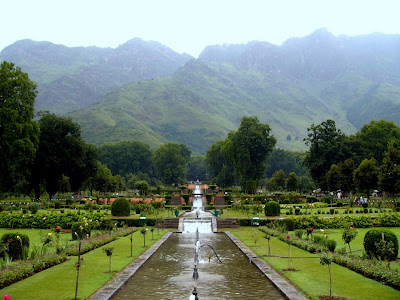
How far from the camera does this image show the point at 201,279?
Result: 1336 cm

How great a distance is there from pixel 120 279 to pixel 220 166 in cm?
9146

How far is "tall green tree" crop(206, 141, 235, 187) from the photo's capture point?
315ft

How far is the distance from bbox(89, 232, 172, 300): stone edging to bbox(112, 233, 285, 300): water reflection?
170 millimetres

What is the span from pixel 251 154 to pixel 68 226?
48.2 m

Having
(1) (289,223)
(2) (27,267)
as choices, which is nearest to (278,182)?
(1) (289,223)

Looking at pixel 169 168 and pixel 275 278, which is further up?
pixel 169 168

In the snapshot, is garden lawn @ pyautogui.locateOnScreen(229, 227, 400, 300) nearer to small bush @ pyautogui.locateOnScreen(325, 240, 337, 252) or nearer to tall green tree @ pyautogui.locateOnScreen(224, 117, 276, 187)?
small bush @ pyautogui.locateOnScreen(325, 240, 337, 252)

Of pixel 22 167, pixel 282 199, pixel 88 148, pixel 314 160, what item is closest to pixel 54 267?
pixel 22 167

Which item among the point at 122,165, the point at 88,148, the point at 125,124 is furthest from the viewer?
the point at 125,124

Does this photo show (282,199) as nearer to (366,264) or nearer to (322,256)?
(366,264)

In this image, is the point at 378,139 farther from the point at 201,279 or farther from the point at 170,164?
the point at 201,279

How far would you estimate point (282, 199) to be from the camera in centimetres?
5419

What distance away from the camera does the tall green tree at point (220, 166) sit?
9614 cm

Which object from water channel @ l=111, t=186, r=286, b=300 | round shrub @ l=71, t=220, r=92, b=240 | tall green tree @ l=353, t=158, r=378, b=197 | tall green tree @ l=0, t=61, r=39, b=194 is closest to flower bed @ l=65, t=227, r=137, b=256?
round shrub @ l=71, t=220, r=92, b=240
